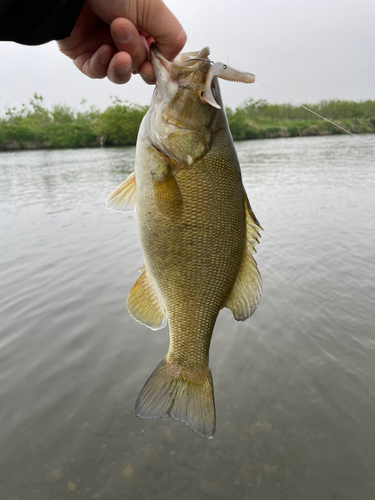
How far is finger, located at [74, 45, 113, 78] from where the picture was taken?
6.89ft

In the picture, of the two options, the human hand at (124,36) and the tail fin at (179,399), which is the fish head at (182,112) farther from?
the tail fin at (179,399)

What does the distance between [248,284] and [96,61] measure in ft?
5.12

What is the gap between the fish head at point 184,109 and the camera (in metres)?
1.79

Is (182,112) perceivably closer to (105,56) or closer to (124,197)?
(124,197)

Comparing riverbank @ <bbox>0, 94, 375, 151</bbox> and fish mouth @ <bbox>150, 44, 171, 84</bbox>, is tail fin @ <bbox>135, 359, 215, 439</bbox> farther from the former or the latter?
riverbank @ <bbox>0, 94, 375, 151</bbox>

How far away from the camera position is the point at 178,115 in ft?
6.04

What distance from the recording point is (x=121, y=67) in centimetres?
191

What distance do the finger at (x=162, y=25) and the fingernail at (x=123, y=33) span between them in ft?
0.42

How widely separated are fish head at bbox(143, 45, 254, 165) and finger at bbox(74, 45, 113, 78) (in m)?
0.40

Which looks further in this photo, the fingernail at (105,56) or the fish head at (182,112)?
the fingernail at (105,56)

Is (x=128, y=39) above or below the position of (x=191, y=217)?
above

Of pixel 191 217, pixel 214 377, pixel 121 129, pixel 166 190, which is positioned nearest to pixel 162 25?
pixel 166 190

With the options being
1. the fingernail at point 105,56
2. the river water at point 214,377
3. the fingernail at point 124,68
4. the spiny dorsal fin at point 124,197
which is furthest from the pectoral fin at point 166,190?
the river water at point 214,377

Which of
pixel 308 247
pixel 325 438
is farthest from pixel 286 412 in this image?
pixel 308 247
